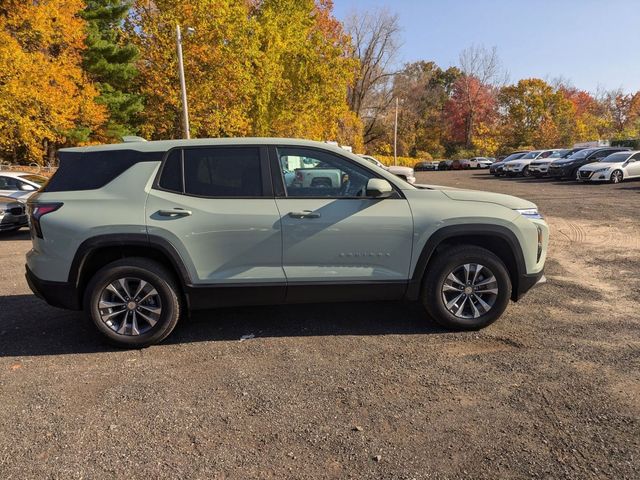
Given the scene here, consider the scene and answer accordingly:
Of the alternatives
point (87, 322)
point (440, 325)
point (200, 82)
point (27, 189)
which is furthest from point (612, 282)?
point (200, 82)

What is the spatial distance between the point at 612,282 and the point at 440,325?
9.75 feet

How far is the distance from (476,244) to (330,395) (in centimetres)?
208

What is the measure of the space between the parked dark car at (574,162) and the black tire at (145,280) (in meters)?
25.3

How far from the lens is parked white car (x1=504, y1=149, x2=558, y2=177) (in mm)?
30453

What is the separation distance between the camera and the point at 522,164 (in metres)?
30.7

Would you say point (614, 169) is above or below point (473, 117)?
below

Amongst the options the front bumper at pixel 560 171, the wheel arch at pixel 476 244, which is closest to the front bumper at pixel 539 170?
the front bumper at pixel 560 171

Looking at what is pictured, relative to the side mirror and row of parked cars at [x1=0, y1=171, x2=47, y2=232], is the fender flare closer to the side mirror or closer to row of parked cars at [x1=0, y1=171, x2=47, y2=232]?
the side mirror

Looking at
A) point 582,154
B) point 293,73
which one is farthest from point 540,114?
point 293,73

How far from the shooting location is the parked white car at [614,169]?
2078 centimetres

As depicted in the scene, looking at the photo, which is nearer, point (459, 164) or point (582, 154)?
point (582, 154)

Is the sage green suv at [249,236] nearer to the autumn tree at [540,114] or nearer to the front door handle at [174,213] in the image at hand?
the front door handle at [174,213]

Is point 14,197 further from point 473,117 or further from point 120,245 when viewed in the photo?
point 473,117

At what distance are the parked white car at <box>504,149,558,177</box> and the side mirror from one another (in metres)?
28.7
